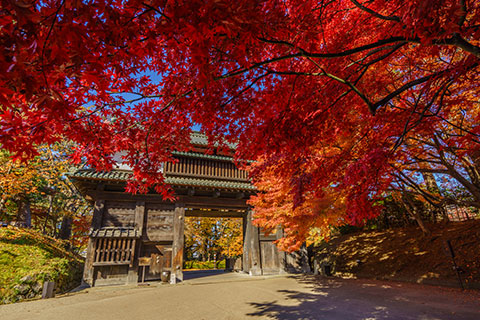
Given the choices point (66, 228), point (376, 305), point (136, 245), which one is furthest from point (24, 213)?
point (376, 305)

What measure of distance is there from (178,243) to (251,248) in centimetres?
407

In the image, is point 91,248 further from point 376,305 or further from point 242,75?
point 376,305

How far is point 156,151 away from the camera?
16.6 feet

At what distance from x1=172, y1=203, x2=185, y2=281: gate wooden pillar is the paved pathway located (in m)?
2.83

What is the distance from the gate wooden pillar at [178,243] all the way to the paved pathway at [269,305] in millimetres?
2828

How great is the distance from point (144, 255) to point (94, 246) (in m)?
2.17

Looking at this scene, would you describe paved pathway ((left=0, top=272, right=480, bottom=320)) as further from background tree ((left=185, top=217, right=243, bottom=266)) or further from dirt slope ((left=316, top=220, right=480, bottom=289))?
background tree ((left=185, top=217, right=243, bottom=266))

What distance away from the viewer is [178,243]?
35.5 ft

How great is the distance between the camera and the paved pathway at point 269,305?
4.66m

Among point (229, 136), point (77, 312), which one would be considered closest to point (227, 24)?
point (229, 136)

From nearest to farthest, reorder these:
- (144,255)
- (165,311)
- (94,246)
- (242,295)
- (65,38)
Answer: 1. (65,38)
2. (165,311)
3. (242,295)
4. (94,246)
5. (144,255)

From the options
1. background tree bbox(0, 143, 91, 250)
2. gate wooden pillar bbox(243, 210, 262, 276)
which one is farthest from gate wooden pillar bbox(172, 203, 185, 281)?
background tree bbox(0, 143, 91, 250)

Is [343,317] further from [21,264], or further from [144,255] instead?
[21,264]

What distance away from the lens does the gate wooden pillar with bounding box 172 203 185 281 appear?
1033 cm
